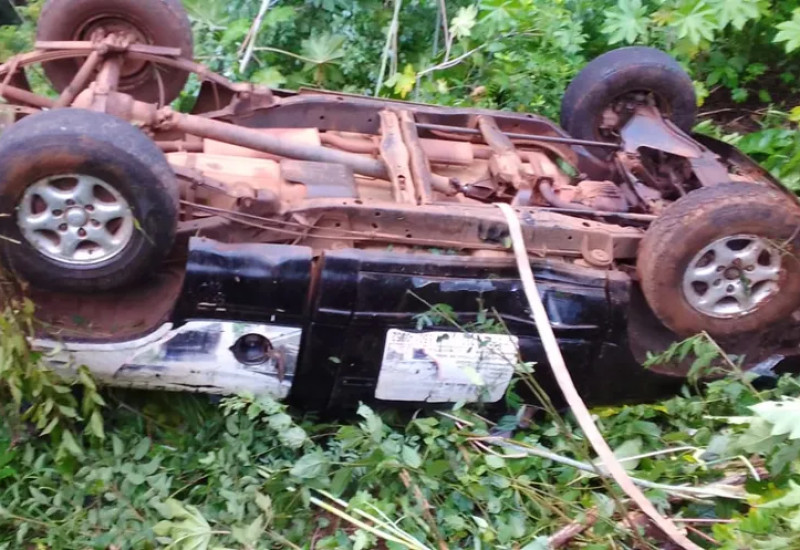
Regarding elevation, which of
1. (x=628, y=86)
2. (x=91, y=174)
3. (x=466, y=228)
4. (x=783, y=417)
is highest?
(x=628, y=86)

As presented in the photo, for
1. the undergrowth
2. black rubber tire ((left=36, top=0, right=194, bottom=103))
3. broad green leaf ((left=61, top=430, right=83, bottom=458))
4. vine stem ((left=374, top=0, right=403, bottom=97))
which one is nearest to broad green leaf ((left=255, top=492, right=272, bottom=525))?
the undergrowth

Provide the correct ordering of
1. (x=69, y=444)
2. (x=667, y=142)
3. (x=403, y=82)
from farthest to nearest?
1. (x=403, y=82)
2. (x=667, y=142)
3. (x=69, y=444)

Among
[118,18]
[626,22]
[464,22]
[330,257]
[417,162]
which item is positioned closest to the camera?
[330,257]

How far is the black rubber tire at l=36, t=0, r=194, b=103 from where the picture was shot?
12.8 feet

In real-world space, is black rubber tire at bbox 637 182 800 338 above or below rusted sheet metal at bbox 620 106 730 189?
below

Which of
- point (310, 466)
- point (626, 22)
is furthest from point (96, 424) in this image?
point (626, 22)

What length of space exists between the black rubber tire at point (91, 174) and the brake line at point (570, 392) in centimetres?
117

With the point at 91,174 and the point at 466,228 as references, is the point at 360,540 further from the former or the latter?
the point at 91,174

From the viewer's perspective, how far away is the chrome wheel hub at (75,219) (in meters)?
2.86

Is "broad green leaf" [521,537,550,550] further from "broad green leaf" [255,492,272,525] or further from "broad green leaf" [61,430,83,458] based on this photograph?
"broad green leaf" [61,430,83,458]

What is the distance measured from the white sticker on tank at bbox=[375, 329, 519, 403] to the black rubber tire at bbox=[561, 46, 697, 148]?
5.28 feet

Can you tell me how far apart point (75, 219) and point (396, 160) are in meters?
1.29

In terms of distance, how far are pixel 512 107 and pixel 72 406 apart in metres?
3.32

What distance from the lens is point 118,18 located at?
13.0ft
